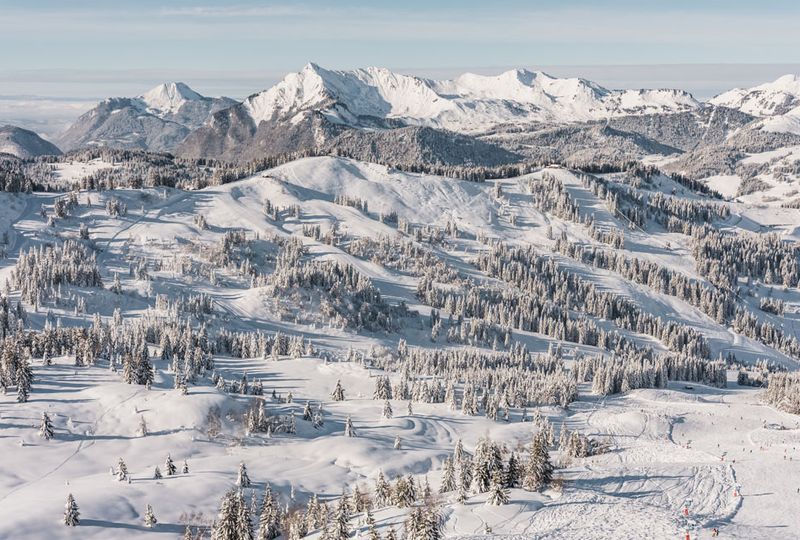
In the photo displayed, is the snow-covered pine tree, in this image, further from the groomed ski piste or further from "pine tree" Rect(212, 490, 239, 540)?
"pine tree" Rect(212, 490, 239, 540)

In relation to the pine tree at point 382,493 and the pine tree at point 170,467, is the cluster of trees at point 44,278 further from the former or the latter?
the pine tree at point 382,493

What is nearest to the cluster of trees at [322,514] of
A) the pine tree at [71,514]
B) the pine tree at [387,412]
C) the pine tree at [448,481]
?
the pine tree at [448,481]

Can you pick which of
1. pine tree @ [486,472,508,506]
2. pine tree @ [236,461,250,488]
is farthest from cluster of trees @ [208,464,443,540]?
pine tree @ [486,472,508,506]

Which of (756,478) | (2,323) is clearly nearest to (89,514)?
(756,478)

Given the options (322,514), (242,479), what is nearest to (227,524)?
(322,514)

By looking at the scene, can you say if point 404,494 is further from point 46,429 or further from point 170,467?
point 46,429
